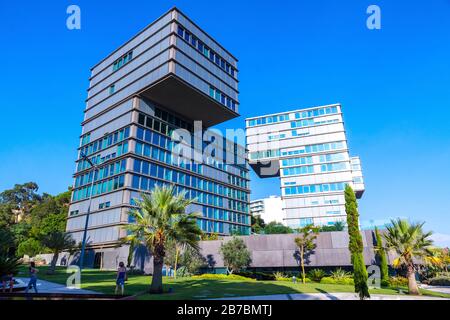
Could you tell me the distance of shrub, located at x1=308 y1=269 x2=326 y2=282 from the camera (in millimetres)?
33812

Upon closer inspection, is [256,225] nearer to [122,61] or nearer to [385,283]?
[122,61]

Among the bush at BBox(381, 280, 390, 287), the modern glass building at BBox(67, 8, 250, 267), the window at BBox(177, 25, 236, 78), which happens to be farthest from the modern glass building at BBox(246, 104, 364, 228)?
the bush at BBox(381, 280, 390, 287)

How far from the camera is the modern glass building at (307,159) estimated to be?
3755 inches

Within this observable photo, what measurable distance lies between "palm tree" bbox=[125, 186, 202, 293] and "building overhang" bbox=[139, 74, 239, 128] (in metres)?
38.8

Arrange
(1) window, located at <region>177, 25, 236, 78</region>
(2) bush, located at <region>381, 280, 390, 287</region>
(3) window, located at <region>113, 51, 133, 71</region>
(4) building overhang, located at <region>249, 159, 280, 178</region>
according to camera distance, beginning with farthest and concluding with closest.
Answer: (4) building overhang, located at <region>249, 159, 280, 178</region>, (3) window, located at <region>113, 51, 133, 71</region>, (1) window, located at <region>177, 25, 236, 78</region>, (2) bush, located at <region>381, 280, 390, 287</region>

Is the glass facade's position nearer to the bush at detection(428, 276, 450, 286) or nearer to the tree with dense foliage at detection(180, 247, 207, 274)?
the tree with dense foliage at detection(180, 247, 207, 274)

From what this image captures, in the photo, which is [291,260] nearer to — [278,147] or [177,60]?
[177,60]

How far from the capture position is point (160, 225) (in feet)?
65.9

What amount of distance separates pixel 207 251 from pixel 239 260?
541cm

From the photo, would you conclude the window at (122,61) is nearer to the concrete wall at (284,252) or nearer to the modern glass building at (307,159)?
the concrete wall at (284,252)

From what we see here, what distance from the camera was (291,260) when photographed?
38.2 meters

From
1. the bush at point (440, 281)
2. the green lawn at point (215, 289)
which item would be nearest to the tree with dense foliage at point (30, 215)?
the green lawn at point (215, 289)
